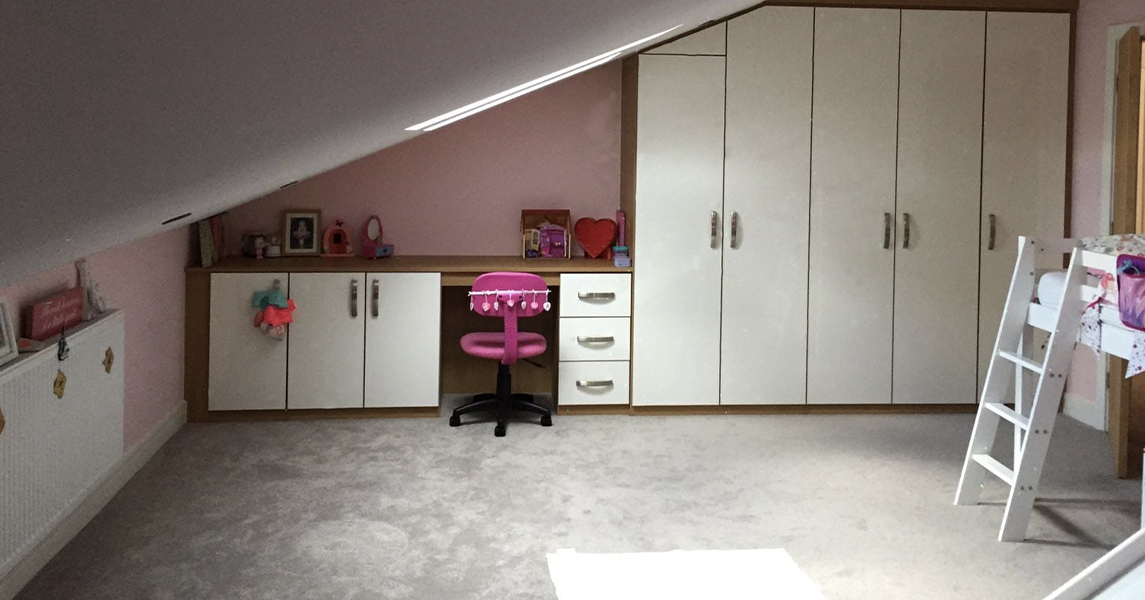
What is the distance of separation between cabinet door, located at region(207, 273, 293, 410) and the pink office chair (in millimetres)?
877

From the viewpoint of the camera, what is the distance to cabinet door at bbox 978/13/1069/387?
211 inches

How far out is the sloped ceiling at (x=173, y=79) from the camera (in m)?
0.56

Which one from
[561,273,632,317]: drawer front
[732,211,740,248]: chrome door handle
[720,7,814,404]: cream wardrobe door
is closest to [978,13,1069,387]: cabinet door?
[720,7,814,404]: cream wardrobe door

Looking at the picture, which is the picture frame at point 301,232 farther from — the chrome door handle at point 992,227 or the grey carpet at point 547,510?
the chrome door handle at point 992,227

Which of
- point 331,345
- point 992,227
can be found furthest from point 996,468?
point 331,345

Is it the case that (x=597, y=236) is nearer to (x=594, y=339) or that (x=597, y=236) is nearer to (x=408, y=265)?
(x=594, y=339)

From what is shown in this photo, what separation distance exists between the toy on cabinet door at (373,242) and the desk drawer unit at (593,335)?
933mm

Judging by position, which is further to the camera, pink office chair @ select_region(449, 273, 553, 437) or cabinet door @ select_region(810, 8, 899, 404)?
cabinet door @ select_region(810, 8, 899, 404)

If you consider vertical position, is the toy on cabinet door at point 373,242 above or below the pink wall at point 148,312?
above

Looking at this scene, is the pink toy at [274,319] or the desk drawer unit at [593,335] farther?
the desk drawer unit at [593,335]

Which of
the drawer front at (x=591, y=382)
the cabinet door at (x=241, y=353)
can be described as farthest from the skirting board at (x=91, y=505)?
the drawer front at (x=591, y=382)

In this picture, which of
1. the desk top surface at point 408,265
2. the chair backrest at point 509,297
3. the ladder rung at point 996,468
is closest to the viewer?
the ladder rung at point 996,468

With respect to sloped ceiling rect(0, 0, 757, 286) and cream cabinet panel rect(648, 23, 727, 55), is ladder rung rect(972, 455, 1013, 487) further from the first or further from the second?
sloped ceiling rect(0, 0, 757, 286)

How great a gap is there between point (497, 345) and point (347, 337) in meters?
0.73
